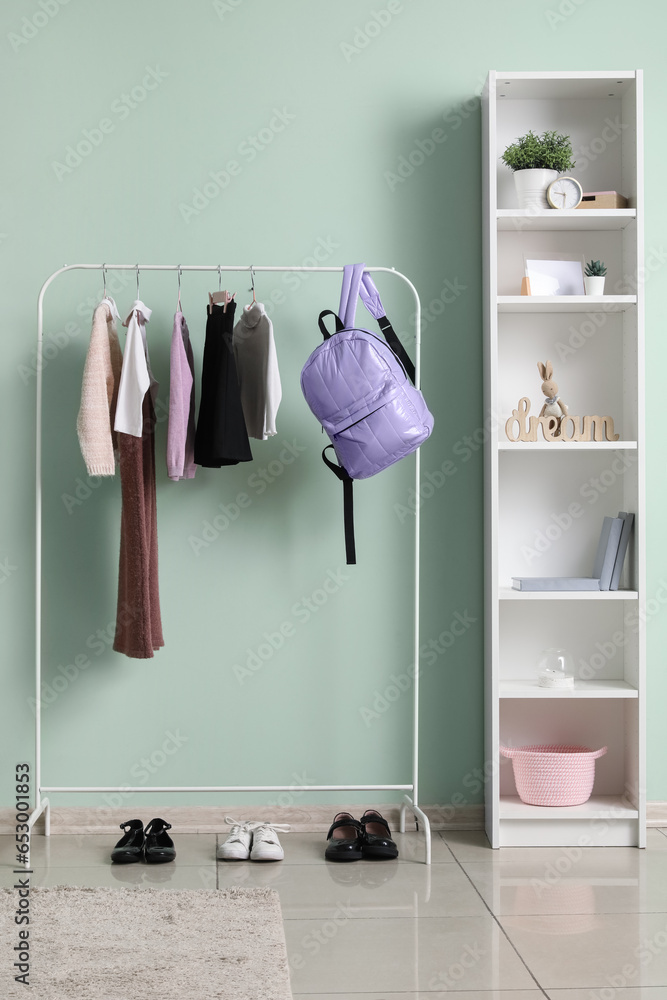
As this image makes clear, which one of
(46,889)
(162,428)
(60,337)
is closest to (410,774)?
(46,889)

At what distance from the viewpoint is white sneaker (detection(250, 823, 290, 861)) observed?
9.00 feet

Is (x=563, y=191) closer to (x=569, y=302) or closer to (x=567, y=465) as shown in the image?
(x=569, y=302)

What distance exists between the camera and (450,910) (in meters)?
2.43

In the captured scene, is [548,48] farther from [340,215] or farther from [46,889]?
[46,889]

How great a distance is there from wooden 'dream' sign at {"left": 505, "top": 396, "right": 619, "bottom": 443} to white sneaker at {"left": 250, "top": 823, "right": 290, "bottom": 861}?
139 centimetres

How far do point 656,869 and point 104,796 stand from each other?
5.50 ft

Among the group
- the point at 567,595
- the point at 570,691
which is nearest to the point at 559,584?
the point at 567,595

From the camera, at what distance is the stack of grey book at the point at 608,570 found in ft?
9.63

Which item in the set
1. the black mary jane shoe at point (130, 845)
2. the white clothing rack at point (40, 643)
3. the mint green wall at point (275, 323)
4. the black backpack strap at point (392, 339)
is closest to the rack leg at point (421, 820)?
the white clothing rack at point (40, 643)

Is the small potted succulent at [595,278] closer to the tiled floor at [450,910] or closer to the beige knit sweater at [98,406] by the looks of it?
the beige knit sweater at [98,406]

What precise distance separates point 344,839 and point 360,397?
1.29 meters

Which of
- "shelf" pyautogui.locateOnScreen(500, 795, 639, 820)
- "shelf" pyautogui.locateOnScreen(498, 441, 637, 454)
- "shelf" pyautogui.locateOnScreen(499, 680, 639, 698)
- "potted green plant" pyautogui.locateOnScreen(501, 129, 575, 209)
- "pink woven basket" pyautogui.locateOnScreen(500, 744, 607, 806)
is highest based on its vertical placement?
"potted green plant" pyautogui.locateOnScreen(501, 129, 575, 209)

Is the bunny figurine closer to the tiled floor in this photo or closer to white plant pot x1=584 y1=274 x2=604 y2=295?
white plant pot x1=584 y1=274 x2=604 y2=295

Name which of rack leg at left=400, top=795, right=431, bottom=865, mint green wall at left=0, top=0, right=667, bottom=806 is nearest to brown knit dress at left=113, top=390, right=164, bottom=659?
mint green wall at left=0, top=0, right=667, bottom=806
